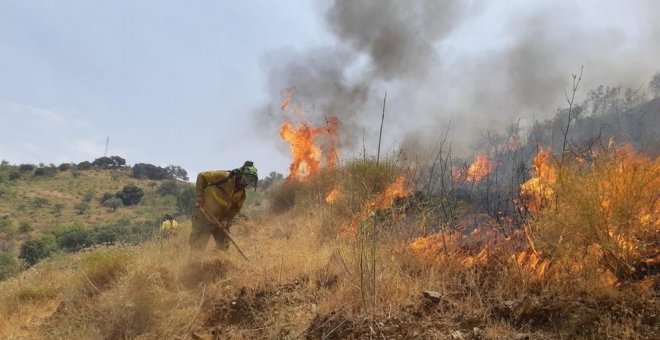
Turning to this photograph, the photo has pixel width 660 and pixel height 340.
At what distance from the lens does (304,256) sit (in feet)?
19.0

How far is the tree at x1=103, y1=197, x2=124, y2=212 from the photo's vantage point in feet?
118

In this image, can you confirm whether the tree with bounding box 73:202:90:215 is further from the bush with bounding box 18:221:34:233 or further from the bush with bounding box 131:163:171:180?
the bush with bounding box 131:163:171:180

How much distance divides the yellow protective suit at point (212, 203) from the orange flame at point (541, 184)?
398 cm

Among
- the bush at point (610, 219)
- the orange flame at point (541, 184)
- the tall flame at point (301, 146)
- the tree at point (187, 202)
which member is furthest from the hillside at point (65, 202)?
the bush at point (610, 219)

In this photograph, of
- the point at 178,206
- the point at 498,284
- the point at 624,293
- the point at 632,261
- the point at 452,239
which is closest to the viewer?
the point at 624,293

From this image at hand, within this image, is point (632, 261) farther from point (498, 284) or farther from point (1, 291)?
point (1, 291)

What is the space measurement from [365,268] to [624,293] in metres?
1.99

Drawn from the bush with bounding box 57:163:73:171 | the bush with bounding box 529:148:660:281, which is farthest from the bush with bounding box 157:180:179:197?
the bush with bounding box 529:148:660:281

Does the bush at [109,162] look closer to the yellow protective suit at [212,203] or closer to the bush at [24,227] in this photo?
the bush at [24,227]

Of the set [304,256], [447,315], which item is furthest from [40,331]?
[447,315]

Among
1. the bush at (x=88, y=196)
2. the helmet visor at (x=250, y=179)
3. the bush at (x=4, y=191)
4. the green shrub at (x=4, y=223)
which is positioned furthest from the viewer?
the bush at (x=88, y=196)

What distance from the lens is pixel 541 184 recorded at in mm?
4816

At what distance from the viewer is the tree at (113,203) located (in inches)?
1415

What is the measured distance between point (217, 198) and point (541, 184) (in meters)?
4.30
